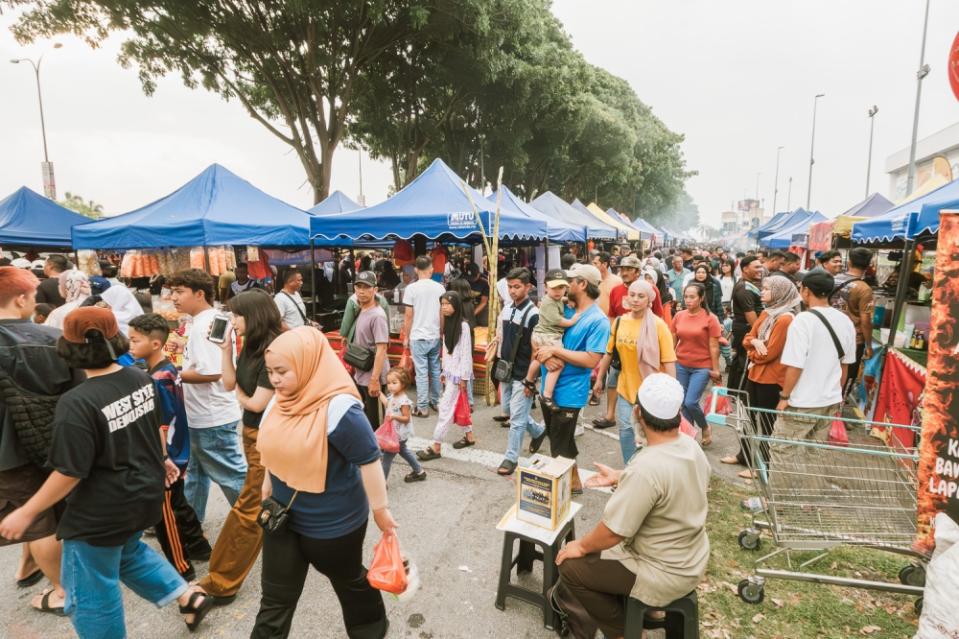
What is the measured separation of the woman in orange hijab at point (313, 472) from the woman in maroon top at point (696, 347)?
392cm

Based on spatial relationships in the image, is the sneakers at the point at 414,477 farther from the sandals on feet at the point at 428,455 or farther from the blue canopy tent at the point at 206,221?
the blue canopy tent at the point at 206,221

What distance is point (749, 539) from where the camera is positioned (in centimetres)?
360

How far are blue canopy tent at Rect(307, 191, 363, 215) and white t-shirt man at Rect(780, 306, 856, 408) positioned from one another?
1184 cm

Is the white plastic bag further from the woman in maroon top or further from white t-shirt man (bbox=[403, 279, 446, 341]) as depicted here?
white t-shirt man (bbox=[403, 279, 446, 341])

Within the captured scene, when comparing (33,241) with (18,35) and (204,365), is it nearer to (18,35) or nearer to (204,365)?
(18,35)

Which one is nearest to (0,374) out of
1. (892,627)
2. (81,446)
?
(81,446)

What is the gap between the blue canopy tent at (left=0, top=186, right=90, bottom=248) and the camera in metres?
11.7

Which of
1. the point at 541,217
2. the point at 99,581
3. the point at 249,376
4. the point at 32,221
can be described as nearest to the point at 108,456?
the point at 99,581

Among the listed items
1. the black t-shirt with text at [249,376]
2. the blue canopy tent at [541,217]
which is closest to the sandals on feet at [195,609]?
the black t-shirt with text at [249,376]

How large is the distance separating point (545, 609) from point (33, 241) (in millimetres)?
15097

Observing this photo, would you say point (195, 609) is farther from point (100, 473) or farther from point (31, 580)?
point (31, 580)

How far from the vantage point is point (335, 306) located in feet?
34.1

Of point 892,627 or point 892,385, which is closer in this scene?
point 892,627

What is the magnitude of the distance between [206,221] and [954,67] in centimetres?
1016
